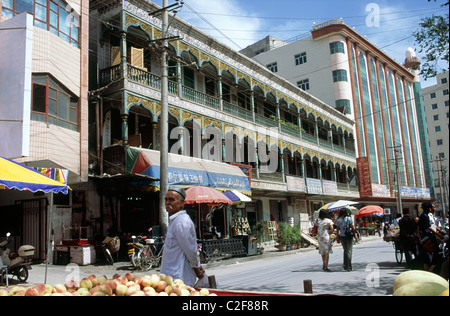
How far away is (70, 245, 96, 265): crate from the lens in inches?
525

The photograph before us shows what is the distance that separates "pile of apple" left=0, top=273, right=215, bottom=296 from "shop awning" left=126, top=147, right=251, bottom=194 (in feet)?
37.8

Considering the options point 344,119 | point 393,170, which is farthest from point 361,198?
point 393,170

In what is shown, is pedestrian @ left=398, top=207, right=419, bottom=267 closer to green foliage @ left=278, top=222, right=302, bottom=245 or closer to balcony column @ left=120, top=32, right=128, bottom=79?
green foliage @ left=278, top=222, right=302, bottom=245

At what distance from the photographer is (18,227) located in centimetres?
1444

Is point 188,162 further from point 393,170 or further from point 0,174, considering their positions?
point 393,170

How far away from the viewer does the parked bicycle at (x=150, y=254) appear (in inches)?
488

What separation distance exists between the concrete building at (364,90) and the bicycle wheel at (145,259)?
3103 cm

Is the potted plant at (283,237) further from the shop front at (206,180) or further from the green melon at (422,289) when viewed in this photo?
the green melon at (422,289)

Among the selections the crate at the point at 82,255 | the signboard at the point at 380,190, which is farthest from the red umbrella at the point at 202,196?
the signboard at the point at 380,190

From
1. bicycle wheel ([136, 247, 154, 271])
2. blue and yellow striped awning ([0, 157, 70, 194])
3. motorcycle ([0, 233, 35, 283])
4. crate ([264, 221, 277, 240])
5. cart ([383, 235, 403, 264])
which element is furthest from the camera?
crate ([264, 221, 277, 240])

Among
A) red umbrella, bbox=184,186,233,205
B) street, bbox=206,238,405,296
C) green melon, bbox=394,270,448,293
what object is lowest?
street, bbox=206,238,405,296

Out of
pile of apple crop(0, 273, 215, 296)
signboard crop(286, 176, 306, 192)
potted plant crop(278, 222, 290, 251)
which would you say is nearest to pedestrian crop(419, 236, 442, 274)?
pile of apple crop(0, 273, 215, 296)
